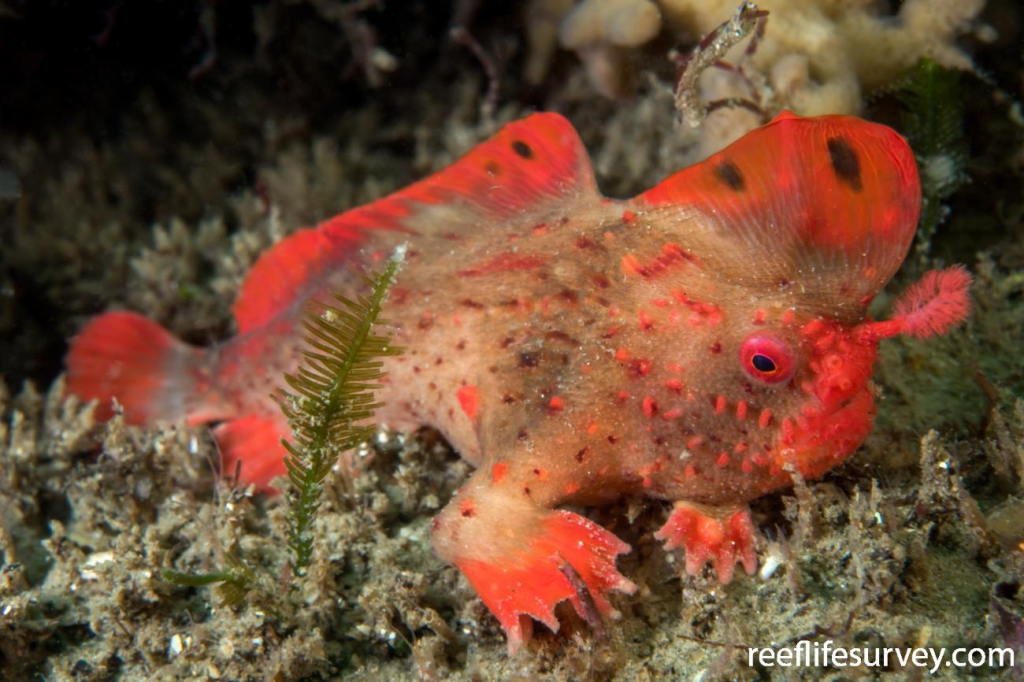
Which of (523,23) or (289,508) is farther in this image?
(523,23)

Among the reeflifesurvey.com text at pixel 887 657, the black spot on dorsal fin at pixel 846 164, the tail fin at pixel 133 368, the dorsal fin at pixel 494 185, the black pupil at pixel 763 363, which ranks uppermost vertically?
the dorsal fin at pixel 494 185

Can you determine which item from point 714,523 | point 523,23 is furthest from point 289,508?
point 523,23

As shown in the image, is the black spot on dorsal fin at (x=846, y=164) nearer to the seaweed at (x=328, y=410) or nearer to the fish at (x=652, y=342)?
the fish at (x=652, y=342)

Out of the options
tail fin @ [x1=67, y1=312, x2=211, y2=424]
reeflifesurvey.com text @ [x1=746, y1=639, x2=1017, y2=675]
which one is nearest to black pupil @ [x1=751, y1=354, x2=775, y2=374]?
reeflifesurvey.com text @ [x1=746, y1=639, x2=1017, y2=675]

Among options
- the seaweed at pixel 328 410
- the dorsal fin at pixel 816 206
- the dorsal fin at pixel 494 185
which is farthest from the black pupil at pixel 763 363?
the seaweed at pixel 328 410

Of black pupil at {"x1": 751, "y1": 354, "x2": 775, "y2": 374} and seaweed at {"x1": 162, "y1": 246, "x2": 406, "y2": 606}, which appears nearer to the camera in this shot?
black pupil at {"x1": 751, "y1": 354, "x2": 775, "y2": 374}

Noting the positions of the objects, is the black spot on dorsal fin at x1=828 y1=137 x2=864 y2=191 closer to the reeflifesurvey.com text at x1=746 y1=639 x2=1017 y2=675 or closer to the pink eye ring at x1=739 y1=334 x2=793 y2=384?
the pink eye ring at x1=739 y1=334 x2=793 y2=384

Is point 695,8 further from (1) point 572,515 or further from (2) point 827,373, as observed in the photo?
(1) point 572,515
